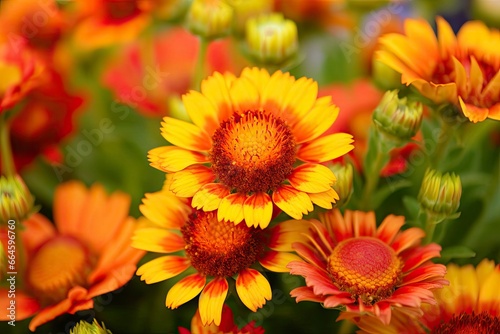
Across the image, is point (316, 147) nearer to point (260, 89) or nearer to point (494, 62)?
point (260, 89)

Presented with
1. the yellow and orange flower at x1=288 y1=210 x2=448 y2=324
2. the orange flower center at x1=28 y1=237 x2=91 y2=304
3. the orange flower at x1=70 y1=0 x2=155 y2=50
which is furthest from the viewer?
the orange flower at x1=70 y1=0 x2=155 y2=50

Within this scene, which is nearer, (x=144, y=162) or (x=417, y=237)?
(x=417, y=237)

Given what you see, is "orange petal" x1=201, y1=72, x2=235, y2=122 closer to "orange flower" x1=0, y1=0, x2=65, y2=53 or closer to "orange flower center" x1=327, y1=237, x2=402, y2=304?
"orange flower center" x1=327, y1=237, x2=402, y2=304

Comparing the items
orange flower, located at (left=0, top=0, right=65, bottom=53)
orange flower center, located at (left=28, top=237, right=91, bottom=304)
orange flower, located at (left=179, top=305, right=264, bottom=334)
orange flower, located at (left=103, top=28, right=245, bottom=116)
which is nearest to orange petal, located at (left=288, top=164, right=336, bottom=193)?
orange flower, located at (left=179, top=305, right=264, bottom=334)

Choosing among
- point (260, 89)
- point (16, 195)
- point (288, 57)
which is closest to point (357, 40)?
point (288, 57)

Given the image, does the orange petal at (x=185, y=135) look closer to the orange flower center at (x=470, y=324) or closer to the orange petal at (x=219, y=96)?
the orange petal at (x=219, y=96)

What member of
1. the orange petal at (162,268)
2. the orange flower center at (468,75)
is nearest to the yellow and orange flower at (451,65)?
the orange flower center at (468,75)

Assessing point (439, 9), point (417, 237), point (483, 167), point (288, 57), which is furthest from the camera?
point (439, 9)

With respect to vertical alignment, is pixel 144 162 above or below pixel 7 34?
below
